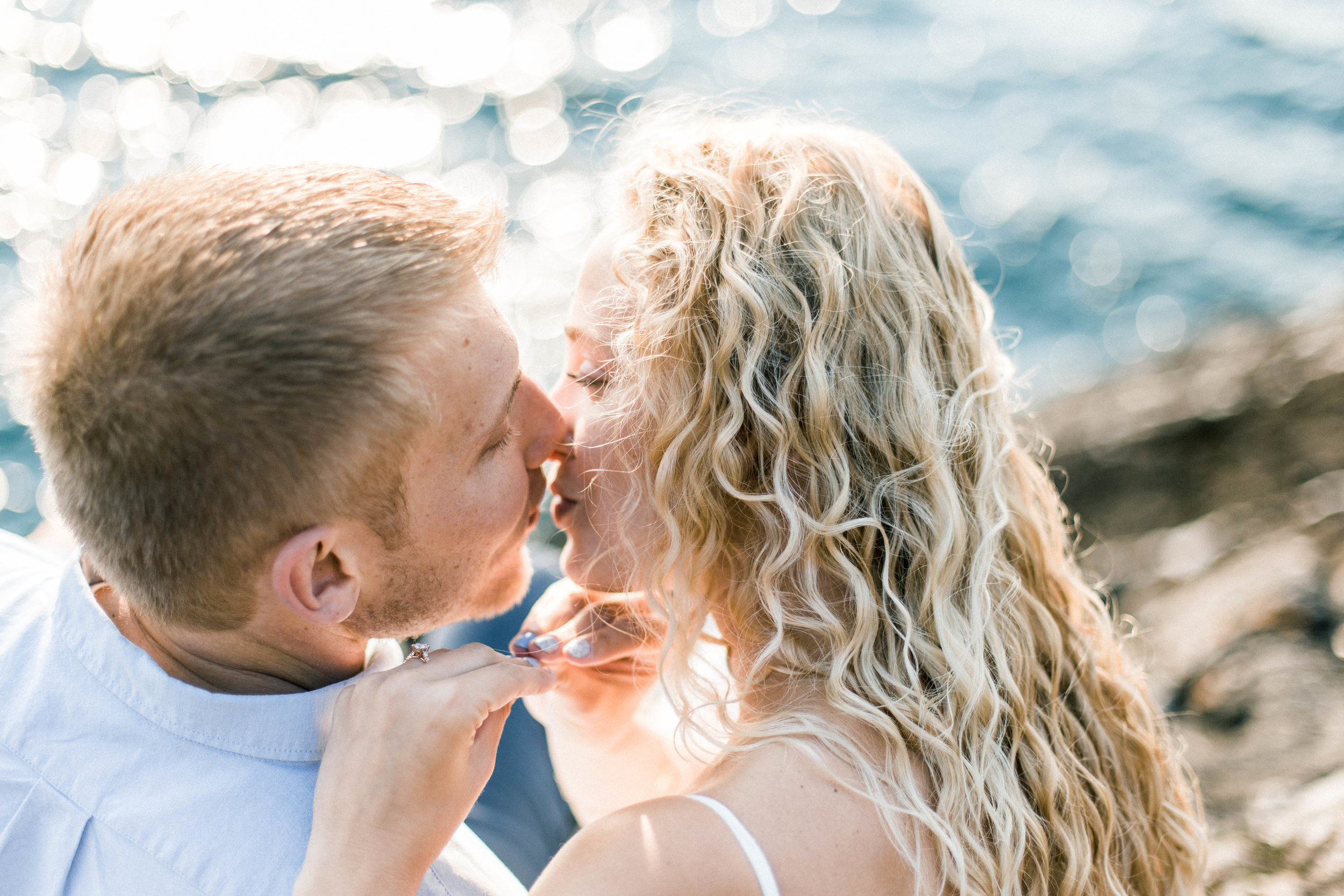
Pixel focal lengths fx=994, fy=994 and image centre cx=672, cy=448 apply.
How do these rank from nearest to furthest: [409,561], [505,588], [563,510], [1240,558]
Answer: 1. [409,561]
2. [505,588]
3. [563,510]
4. [1240,558]

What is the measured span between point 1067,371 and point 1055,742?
6.29 metres

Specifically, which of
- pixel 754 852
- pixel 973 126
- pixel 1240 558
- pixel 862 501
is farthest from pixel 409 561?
pixel 973 126

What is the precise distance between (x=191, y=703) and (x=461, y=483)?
0.69 meters

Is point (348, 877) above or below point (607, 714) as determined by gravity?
above

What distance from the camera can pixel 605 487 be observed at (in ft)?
8.69

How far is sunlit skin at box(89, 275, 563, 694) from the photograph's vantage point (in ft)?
6.64

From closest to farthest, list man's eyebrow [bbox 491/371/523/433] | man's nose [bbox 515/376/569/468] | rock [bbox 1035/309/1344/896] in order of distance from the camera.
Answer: man's eyebrow [bbox 491/371/523/433]
man's nose [bbox 515/376/569/468]
rock [bbox 1035/309/1344/896]

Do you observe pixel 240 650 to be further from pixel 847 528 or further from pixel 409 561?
pixel 847 528

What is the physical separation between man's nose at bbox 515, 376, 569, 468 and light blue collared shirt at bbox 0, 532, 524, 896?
0.77 meters

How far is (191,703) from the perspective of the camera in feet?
6.35

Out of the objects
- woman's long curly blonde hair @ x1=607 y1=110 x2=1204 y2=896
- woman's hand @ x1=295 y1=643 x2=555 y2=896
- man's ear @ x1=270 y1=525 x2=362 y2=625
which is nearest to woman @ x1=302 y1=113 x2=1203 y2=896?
woman's long curly blonde hair @ x1=607 y1=110 x2=1204 y2=896

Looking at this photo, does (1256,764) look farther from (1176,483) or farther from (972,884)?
(1176,483)

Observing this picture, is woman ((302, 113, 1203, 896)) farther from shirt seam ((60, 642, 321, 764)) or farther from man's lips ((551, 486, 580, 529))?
shirt seam ((60, 642, 321, 764))

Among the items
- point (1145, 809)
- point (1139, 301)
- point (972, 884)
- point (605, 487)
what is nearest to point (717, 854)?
point (972, 884)
